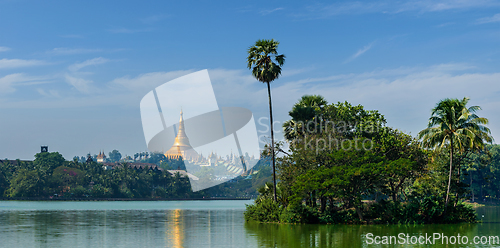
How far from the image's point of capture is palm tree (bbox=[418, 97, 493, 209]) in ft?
133

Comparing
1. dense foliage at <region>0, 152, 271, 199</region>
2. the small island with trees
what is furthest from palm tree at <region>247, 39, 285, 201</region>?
dense foliage at <region>0, 152, 271, 199</region>

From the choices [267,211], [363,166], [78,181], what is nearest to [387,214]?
[363,166]

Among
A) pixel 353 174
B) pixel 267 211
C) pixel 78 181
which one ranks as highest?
pixel 353 174

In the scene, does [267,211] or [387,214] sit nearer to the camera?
[387,214]

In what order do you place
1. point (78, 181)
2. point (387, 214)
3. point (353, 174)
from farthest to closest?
point (78, 181) → point (387, 214) → point (353, 174)

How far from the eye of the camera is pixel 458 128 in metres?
41.3

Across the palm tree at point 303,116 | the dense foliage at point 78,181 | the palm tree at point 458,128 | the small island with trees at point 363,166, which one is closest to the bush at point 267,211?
the small island with trees at point 363,166

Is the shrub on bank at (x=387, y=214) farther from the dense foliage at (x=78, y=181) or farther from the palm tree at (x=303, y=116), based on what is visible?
the dense foliage at (x=78, y=181)

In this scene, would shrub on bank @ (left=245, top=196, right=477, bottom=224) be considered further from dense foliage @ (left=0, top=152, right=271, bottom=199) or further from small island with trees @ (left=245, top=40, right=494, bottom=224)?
dense foliage @ (left=0, top=152, right=271, bottom=199)

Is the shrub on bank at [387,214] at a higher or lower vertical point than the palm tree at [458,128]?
lower

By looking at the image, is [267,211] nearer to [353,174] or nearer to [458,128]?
[353,174]

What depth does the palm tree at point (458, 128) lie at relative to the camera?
40594mm

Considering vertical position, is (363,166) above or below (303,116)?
below

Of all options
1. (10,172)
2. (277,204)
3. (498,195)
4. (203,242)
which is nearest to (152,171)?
(10,172)
